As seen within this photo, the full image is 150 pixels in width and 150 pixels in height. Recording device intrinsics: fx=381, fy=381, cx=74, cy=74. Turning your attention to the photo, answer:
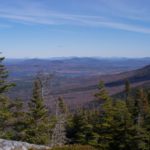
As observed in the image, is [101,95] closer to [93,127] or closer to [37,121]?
[93,127]

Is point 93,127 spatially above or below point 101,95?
below

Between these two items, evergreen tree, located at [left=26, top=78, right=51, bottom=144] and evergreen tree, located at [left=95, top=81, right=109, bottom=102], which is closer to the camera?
evergreen tree, located at [left=26, top=78, right=51, bottom=144]

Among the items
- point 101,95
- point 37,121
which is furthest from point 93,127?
point 37,121

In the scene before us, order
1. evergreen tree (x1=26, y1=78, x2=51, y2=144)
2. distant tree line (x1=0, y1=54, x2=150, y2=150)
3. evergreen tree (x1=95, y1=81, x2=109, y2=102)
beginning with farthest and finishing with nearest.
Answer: evergreen tree (x1=95, y1=81, x2=109, y2=102) < evergreen tree (x1=26, y1=78, x2=51, y2=144) < distant tree line (x1=0, y1=54, x2=150, y2=150)

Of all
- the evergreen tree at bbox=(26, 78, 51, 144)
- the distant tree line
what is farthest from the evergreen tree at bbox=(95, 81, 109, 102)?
the evergreen tree at bbox=(26, 78, 51, 144)

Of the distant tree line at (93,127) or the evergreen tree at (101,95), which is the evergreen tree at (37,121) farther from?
the evergreen tree at (101,95)

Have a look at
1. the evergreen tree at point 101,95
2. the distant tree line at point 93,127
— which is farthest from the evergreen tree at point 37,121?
the evergreen tree at point 101,95

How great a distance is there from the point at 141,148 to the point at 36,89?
17.4 metres

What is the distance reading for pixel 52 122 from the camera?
61344 mm

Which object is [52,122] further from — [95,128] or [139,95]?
[139,95]

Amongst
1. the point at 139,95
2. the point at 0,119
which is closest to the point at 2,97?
the point at 0,119

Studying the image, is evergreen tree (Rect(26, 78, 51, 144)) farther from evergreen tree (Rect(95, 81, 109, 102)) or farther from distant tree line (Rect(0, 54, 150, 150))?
evergreen tree (Rect(95, 81, 109, 102))

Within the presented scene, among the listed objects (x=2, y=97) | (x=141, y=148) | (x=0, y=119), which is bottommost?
(x=141, y=148)

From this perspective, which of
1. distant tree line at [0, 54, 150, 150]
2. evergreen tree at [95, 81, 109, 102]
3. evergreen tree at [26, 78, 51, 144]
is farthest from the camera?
evergreen tree at [95, 81, 109, 102]
